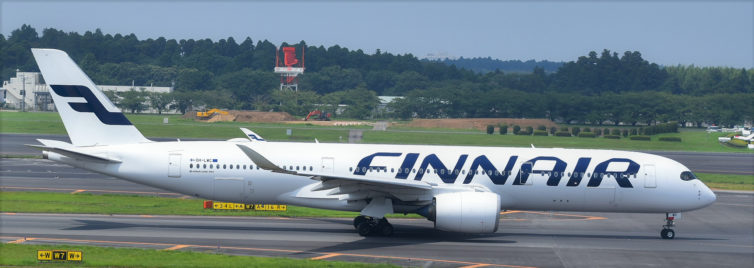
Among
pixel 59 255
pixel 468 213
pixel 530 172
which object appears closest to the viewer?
pixel 59 255

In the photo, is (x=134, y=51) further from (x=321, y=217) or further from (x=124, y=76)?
(x=321, y=217)

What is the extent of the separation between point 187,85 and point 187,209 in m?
87.1

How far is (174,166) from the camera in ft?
103

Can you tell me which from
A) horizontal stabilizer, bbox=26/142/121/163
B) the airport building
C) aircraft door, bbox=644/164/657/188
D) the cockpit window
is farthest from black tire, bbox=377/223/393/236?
the airport building

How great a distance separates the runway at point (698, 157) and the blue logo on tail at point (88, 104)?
3663 cm

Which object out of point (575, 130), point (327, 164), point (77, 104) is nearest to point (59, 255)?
point (77, 104)

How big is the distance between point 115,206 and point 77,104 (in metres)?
6.82

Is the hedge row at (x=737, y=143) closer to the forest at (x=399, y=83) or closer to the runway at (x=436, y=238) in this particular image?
the forest at (x=399, y=83)

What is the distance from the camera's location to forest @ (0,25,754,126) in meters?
82.6

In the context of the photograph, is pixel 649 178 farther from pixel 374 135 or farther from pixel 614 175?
pixel 374 135

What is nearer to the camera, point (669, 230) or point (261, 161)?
point (261, 161)

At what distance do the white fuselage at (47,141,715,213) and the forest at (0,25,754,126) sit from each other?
2885cm

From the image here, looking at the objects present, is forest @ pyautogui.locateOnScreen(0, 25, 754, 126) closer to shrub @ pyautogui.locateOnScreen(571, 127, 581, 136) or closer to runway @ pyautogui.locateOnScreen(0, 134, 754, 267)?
shrub @ pyautogui.locateOnScreen(571, 127, 581, 136)

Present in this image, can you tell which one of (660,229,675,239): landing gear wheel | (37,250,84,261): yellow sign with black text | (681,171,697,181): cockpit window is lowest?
(660,229,675,239): landing gear wheel
